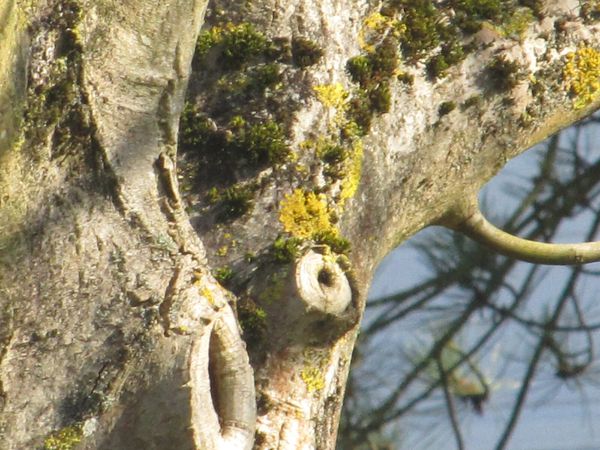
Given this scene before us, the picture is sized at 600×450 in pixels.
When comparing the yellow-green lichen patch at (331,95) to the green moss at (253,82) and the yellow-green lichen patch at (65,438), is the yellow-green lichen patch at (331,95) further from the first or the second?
the yellow-green lichen patch at (65,438)

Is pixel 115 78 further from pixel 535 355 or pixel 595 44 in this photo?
pixel 535 355

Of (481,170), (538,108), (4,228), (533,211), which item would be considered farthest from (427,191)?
(533,211)

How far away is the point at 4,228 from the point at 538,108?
0.80 metres

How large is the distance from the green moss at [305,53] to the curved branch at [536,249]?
0.48 m

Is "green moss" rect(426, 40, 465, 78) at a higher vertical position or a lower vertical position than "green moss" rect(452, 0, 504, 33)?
lower

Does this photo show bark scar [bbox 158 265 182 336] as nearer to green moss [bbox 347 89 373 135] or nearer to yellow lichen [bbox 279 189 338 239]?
yellow lichen [bbox 279 189 338 239]

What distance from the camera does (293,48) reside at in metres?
1.30

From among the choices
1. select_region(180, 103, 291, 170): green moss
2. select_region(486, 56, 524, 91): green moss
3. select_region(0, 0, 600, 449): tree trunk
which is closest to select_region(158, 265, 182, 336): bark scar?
select_region(0, 0, 600, 449): tree trunk

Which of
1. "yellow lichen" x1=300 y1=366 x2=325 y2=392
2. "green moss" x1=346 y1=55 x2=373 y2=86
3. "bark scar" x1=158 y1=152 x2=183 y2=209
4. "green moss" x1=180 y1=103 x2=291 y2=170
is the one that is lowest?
"yellow lichen" x1=300 y1=366 x2=325 y2=392

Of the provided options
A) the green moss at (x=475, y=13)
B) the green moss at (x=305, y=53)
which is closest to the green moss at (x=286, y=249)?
the green moss at (x=305, y=53)

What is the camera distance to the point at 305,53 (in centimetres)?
129

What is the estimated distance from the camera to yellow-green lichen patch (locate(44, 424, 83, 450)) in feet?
3.16

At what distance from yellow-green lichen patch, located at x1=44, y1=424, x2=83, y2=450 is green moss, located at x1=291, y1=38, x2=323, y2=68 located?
1.70 feet

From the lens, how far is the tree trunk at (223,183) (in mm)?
980
